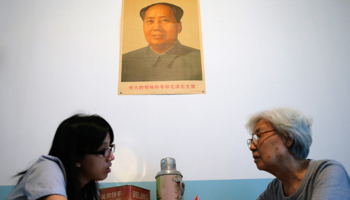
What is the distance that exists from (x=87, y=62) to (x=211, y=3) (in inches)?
33.6

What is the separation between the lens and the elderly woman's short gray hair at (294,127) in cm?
119

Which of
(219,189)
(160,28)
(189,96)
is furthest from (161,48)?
(219,189)

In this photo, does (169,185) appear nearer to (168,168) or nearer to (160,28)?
(168,168)

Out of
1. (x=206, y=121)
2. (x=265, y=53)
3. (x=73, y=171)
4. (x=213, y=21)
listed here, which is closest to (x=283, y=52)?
(x=265, y=53)

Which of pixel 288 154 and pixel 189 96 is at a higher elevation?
pixel 189 96

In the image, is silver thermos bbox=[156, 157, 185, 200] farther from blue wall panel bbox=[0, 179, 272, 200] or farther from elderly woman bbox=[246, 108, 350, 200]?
elderly woman bbox=[246, 108, 350, 200]

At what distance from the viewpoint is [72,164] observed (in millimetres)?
1027

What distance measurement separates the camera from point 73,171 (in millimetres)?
1019

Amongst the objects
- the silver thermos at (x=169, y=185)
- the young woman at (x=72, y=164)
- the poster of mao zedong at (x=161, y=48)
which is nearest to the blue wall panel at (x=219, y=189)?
the silver thermos at (x=169, y=185)

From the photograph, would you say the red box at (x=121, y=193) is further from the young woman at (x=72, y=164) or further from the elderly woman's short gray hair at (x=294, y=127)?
the elderly woman's short gray hair at (x=294, y=127)

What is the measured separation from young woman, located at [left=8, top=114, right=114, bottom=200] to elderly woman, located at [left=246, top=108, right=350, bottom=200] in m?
0.64

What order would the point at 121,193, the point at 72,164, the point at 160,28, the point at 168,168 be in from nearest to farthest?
the point at 72,164
the point at 121,193
the point at 168,168
the point at 160,28

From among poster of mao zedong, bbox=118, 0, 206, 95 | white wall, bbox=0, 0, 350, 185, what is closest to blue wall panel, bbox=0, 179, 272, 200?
white wall, bbox=0, 0, 350, 185

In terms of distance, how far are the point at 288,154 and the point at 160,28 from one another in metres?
1.03
